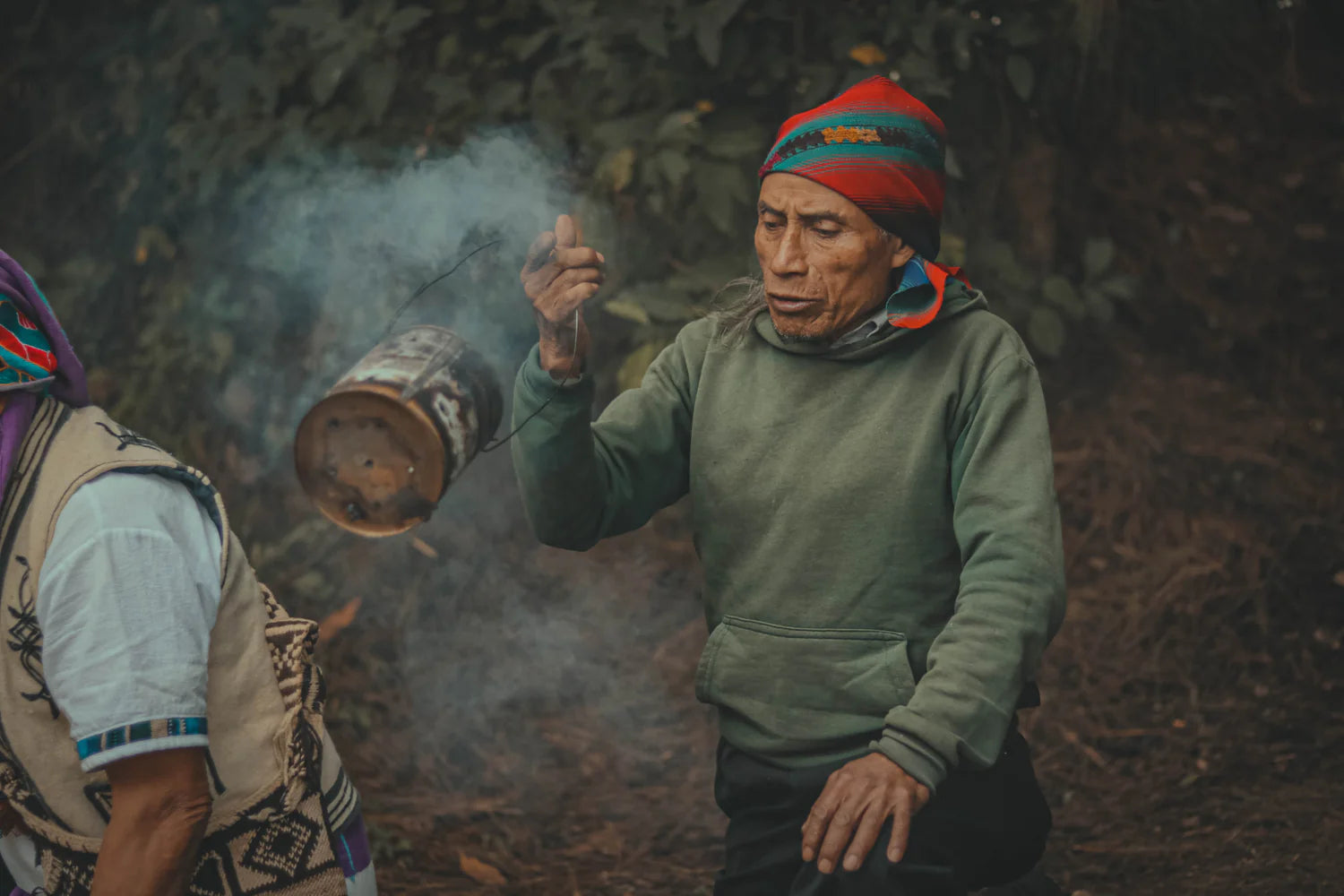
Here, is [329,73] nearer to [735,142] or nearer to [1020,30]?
[735,142]

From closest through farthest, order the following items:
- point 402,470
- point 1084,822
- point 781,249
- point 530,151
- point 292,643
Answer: point 292,643 < point 781,249 < point 402,470 < point 1084,822 < point 530,151

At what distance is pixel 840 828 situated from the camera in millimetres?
2133

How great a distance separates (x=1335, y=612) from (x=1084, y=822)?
1.40m

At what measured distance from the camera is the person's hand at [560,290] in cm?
237

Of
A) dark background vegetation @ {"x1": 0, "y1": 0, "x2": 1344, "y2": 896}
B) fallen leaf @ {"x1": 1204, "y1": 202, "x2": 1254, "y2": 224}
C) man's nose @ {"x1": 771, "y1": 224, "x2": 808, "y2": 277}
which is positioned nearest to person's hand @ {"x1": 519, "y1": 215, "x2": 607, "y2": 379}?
man's nose @ {"x1": 771, "y1": 224, "x2": 808, "y2": 277}

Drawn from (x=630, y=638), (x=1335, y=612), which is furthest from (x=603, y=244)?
(x=1335, y=612)

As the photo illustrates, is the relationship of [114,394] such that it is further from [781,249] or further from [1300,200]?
[1300,200]

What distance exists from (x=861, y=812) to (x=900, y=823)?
62 mm

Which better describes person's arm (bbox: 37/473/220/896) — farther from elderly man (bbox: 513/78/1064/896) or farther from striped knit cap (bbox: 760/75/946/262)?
striped knit cap (bbox: 760/75/946/262)

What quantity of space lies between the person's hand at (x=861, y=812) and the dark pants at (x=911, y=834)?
0.13m

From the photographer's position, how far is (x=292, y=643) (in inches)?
89.7

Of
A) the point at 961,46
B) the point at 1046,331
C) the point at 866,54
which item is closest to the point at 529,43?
the point at 866,54

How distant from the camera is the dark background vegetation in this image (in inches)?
179

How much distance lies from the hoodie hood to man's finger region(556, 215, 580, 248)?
40 cm
